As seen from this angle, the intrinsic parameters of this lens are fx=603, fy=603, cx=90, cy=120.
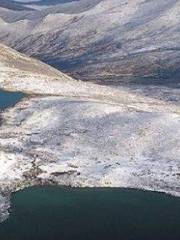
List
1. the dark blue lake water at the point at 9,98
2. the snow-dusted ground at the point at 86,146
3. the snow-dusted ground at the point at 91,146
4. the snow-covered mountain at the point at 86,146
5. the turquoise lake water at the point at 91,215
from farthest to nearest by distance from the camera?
the dark blue lake water at the point at 9,98 → the snow-dusted ground at the point at 91,146 → the snow-covered mountain at the point at 86,146 → the snow-dusted ground at the point at 86,146 → the turquoise lake water at the point at 91,215

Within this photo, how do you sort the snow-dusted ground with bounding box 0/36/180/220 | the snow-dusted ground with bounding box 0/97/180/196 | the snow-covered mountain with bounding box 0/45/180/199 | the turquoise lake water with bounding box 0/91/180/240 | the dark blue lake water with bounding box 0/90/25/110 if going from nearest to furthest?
1. the turquoise lake water with bounding box 0/91/180/240
2. the snow-dusted ground with bounding box 0/36/180/220
3. the snow-covered mountain with bounding box 0/45/180/199
4. the snow-dusted ground with bounding box 0/97/180/196
5. the dark blue lake water with bounding box 0/90/25/110

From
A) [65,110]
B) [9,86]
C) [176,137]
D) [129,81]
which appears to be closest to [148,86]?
[129,81]

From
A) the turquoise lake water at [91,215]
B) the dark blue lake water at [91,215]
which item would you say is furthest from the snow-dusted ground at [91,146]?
the dark blue lake water at [91,215]

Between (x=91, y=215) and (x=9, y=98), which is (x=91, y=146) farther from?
(x=9, y=98)

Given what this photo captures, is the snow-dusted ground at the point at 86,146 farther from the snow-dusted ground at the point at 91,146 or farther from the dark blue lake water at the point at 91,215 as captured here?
the dark blue lake water at the point at 91,215

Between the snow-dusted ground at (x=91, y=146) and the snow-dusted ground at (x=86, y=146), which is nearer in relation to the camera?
the snow-dusted ground at (x=86, y=146)

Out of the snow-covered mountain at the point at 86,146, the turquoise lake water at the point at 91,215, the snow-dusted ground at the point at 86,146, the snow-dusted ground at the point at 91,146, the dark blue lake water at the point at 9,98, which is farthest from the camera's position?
the dark blue lake water at the point at 9,98

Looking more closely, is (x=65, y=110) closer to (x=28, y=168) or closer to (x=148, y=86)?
(x=28, y=168)

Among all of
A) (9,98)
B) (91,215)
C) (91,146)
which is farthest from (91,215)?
(9,98)

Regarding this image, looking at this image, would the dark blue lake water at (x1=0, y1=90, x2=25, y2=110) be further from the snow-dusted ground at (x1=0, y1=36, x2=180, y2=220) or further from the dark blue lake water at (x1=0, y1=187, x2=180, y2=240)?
the dark blue lake water at (x1=0, y1=187, x2=180, y2=240)

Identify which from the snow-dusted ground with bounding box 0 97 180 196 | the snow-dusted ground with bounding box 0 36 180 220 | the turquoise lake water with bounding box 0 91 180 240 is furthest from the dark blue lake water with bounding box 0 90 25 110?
the turquoise lake water with bounding box 0 91 180 240
